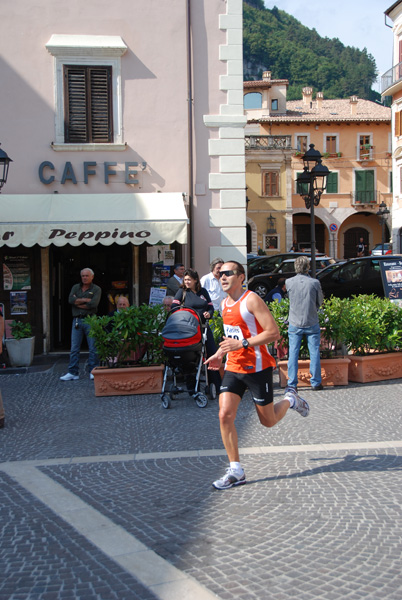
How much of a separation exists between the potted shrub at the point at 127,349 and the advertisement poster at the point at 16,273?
13.2ft

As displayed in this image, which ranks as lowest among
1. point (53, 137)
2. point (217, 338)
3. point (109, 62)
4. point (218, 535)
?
point (218, 535)

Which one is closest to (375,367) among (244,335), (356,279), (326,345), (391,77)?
(326,345)

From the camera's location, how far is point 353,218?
5381cm

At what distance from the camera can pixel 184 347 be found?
812 cm

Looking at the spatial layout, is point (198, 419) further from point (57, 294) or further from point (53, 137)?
point (53, 137)

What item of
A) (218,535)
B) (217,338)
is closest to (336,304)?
(217,338)

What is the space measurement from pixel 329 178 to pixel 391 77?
38.6 ft

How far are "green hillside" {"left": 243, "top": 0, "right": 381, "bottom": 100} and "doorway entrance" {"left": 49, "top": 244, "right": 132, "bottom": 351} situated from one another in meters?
82.7

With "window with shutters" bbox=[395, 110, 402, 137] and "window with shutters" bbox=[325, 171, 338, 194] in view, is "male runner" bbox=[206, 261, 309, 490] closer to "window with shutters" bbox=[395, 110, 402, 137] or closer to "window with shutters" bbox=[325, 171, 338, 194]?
"window with shutters" bbox=[395, 110, 402, 137]

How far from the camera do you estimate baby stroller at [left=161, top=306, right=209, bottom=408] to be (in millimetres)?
8125

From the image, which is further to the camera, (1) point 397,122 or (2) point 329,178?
(2) point 329,178

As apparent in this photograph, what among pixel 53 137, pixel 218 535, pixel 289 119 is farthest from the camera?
pixel 289 119

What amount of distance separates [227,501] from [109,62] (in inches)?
410

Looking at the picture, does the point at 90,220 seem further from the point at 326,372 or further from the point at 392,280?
the point at 392,280
